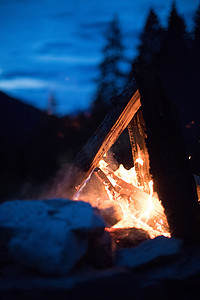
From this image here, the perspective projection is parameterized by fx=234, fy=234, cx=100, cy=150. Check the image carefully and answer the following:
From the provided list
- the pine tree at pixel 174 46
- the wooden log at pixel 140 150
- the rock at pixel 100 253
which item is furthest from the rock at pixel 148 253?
the pine tree at pixel 174 46

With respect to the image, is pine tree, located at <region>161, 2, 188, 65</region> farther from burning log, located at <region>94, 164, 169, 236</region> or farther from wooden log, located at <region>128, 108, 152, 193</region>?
burning log, located at <region>94, 164, 169, 236</region>

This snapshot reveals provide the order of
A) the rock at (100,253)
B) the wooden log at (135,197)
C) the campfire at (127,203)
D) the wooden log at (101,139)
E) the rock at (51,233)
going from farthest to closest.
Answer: the wooden log at (101,139), the wooden log at (135,197), the campfire at (127,203), the rock at (100,253), the rock at (51,233)

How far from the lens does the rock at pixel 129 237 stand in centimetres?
236

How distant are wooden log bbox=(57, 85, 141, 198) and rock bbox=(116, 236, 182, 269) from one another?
4.49 ft

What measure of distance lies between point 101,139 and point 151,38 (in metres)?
13.9

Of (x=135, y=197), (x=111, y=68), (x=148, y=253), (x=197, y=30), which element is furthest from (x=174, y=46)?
(x=148, y=253)

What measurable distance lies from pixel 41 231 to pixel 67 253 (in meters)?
0.26

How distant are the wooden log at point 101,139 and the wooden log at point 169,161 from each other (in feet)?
1.82

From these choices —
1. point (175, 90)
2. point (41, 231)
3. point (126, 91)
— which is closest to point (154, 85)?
point (126, 91)

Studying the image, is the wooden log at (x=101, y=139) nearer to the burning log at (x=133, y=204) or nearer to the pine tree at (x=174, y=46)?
the burning log at (x=133, y=204)

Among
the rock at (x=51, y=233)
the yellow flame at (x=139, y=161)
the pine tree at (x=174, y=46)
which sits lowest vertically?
the rock at (x=51, y=233)

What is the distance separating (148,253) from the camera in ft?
6.64

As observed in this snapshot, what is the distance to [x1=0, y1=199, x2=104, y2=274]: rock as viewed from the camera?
1.68m

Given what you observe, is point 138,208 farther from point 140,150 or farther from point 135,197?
point 140,150
